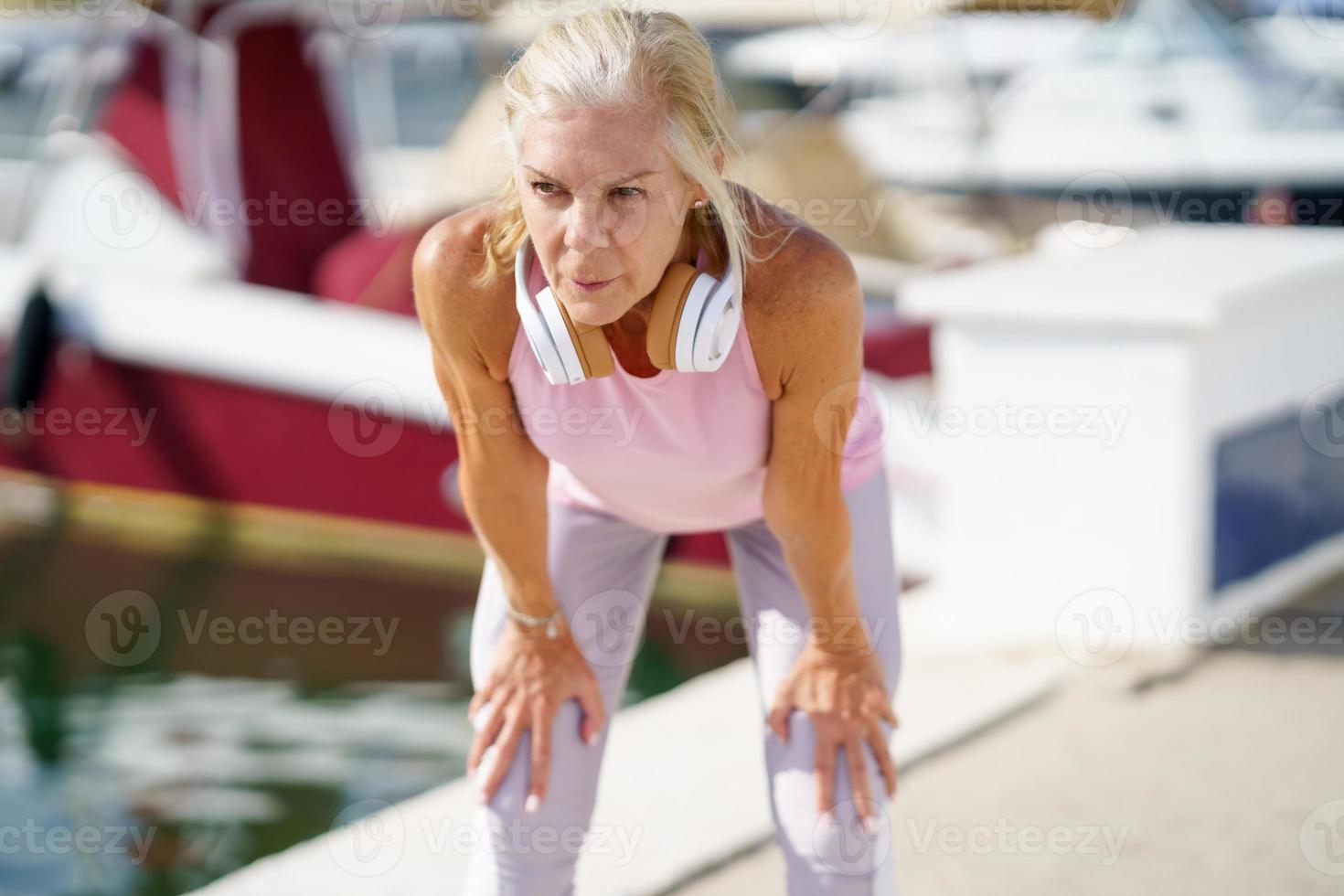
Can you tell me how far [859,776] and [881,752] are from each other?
5cm

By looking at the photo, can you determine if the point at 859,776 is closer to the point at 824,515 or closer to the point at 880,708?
the point at 880,708

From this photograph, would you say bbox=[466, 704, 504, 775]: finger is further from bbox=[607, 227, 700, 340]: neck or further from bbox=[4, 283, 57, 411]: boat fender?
bbox=[4, 283, 57, 411]: boat fender

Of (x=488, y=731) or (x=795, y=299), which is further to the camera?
(x=488, y=731)

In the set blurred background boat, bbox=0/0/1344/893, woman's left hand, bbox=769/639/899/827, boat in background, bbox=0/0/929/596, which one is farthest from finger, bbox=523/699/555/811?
boat in background, bbox=0/0/929/596

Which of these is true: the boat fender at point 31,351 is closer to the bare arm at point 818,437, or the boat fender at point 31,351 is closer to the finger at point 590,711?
the finger at point 590,711

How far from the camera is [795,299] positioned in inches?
72.6

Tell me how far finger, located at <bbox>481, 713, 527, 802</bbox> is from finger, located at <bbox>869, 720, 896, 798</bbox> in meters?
0.49

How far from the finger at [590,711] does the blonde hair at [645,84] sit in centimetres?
67

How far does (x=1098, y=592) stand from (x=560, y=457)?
2.33 m

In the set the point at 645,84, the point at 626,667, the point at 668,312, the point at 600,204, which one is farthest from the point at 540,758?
the point at 645,84

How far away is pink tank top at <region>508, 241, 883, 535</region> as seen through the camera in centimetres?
192

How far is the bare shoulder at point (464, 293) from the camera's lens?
6.21 ft

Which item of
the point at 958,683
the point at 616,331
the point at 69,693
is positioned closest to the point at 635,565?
the point at 616,331

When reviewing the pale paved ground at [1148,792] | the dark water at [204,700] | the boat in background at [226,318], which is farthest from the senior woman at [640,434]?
the boat in background at [226,318]
